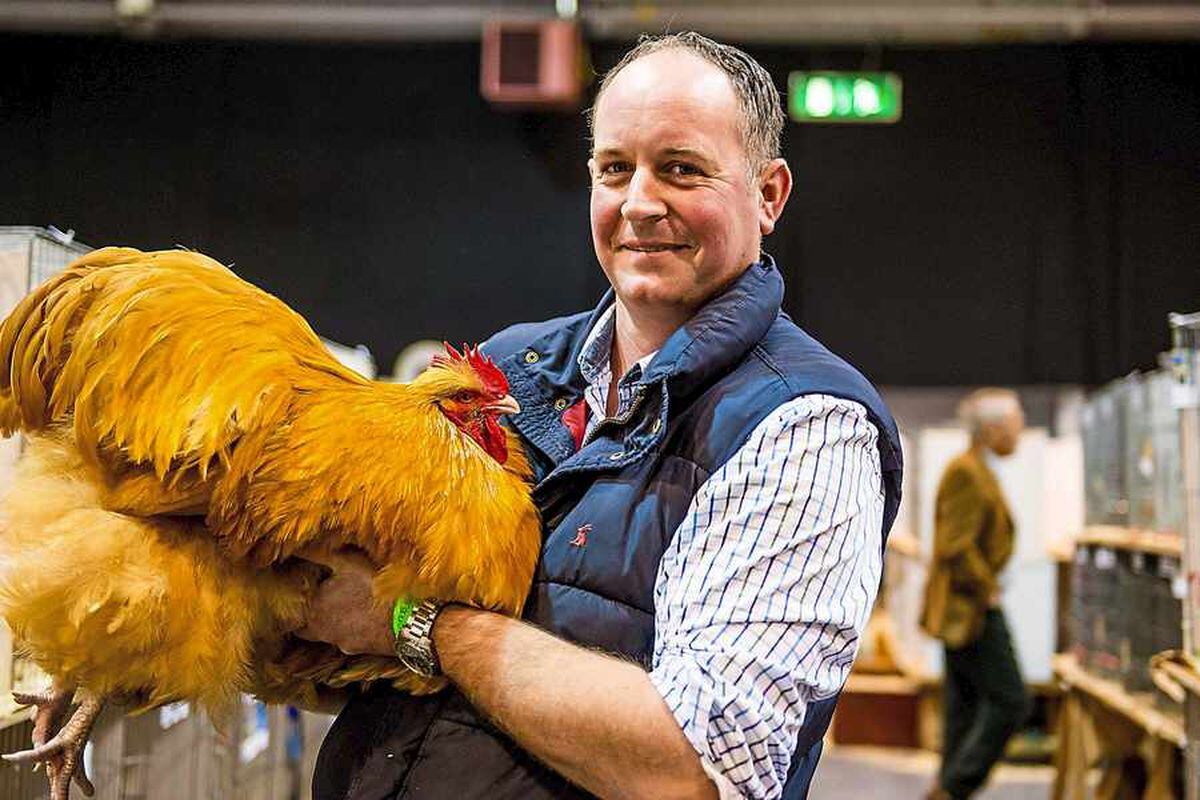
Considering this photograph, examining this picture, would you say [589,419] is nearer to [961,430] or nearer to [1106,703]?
[1106,703]

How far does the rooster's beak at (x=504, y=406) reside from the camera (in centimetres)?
164

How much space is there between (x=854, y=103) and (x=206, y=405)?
5376 millimetres

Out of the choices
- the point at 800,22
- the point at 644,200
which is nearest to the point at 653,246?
the point at 644,200

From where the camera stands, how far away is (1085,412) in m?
5.32

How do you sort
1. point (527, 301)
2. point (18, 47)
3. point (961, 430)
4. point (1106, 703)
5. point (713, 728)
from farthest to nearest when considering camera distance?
1. point (961, 430)
2. point (527, 301)
3. point (1106, 703)
4. point (18, 47)
5. point (713, 728)

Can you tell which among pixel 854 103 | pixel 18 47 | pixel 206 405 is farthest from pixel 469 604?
pixel 854 103

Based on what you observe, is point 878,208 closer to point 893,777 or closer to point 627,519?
point 893,777

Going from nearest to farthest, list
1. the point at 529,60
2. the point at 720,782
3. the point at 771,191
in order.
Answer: the point at 720,782, the point at 771,191, the point at 529,60

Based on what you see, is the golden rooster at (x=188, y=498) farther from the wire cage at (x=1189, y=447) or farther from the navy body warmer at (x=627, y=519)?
the wire cage at (x=1189, y=447)

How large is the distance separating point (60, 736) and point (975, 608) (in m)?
4.46

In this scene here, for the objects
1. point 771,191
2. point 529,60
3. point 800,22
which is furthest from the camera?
point 800,22

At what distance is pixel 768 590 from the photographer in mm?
1271

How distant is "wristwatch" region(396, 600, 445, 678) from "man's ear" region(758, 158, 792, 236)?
2.19ft

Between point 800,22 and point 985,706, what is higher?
point 800,22
